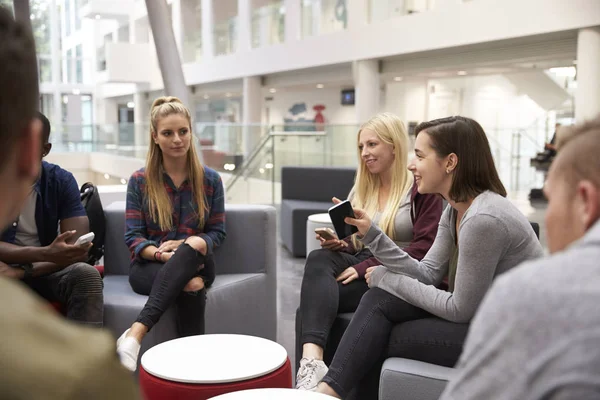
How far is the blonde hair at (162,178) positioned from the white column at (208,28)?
17241mm

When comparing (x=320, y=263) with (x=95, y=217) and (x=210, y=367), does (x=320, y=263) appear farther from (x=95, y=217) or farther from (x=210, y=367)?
(x=95, y=217)

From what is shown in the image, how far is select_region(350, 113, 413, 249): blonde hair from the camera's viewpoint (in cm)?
324

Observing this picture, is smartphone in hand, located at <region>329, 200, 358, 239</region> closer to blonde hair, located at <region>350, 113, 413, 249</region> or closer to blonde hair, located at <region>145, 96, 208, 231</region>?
blonde hair, located at <region>350, 113, 413, 249</region>

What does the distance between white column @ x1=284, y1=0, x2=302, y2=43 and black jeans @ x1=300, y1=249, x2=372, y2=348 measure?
13.1m

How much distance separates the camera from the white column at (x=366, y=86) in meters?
13.6

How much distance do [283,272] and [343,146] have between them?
5749 mm

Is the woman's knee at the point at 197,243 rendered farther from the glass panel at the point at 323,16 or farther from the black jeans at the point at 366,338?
the glass panel at the point at 323,16

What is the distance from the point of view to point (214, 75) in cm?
2005

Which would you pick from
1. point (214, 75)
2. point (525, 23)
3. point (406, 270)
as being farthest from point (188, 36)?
point (406, 270)

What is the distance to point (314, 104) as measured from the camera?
22.3m

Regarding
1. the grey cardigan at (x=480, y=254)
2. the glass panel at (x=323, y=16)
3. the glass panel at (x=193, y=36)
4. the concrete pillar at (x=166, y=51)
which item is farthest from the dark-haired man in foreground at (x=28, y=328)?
the glass panel at (x=193, y=36)

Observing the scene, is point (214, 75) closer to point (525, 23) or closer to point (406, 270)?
point (525, 23)

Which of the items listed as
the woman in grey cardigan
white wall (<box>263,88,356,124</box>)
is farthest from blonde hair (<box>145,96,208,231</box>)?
white wall (<box>263,88,356,124</box>)

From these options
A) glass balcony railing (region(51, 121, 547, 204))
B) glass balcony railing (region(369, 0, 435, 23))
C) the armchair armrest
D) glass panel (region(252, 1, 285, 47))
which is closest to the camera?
the armchair armrest
